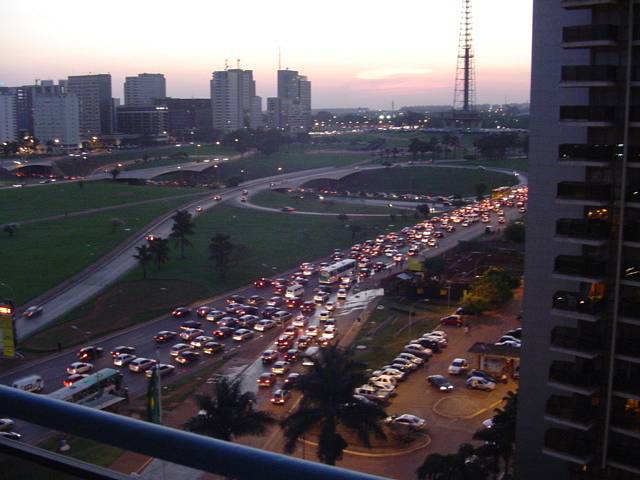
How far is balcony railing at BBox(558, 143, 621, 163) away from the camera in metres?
2.61

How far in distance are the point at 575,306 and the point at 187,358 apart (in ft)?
10.9

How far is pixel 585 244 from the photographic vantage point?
2.65 metres

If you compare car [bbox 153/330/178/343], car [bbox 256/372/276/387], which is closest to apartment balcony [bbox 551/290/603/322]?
car [bbox 256/372/276/387]

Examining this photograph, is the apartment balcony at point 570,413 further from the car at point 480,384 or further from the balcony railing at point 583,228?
the car at point 480,384

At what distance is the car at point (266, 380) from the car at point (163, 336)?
1.25 m

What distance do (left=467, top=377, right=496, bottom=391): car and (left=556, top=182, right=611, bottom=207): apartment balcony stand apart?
2.12 m

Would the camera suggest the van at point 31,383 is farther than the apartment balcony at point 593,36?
Yes

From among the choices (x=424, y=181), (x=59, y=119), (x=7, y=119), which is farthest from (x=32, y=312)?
(x=7, y=119)

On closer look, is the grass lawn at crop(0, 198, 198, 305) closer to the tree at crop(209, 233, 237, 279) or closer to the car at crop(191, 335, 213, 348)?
the tree at crop(209, 233, 237, 279)

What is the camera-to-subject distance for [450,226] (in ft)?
35.7

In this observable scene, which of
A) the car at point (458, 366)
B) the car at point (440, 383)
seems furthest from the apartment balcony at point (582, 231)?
the car at point (458, 366)

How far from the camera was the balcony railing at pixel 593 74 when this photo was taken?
257 cm

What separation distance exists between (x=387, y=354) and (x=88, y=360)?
7.23 feet

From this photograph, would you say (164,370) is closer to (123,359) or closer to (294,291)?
(123,359)
